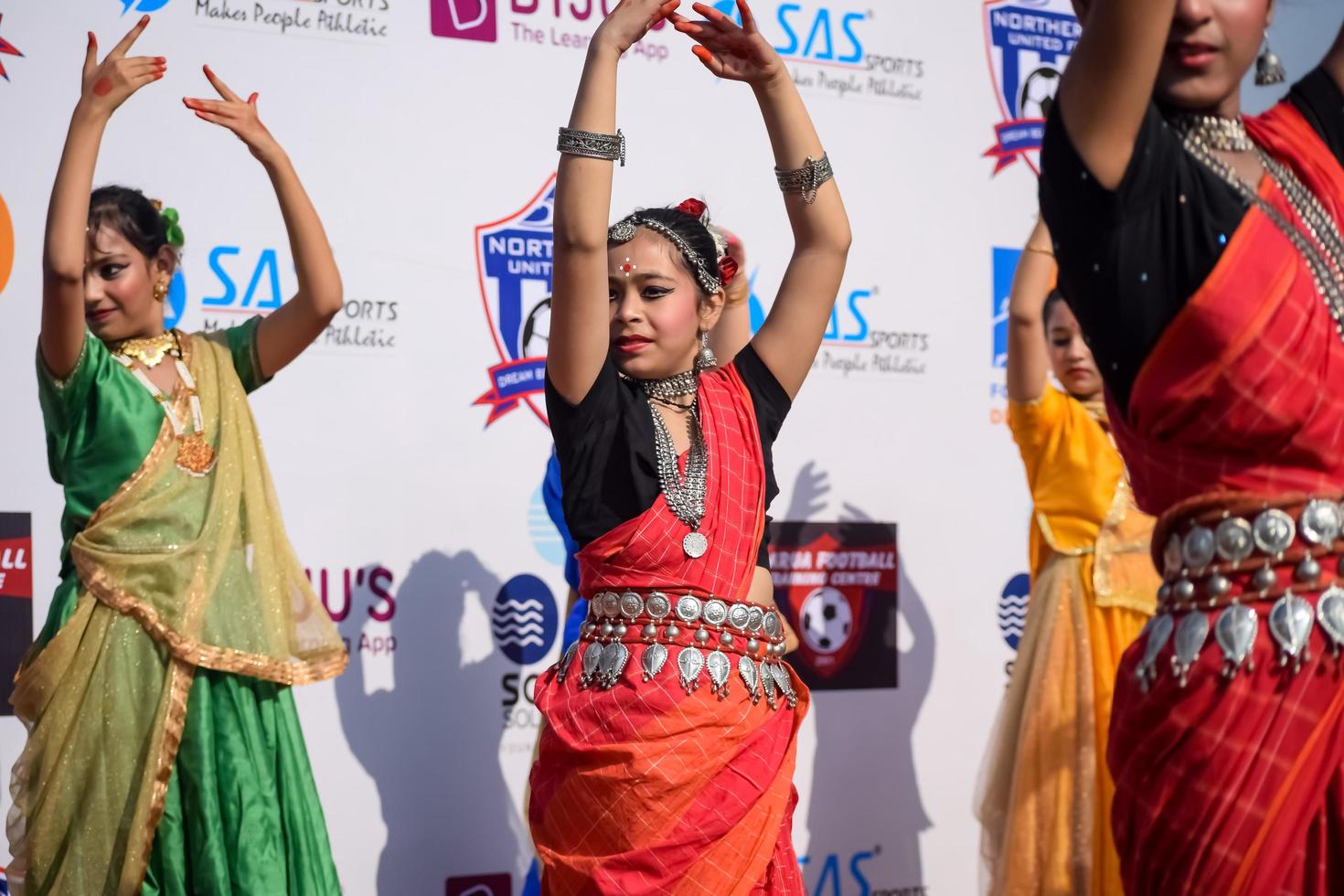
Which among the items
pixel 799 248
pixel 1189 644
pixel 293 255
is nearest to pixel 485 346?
pixel 293 255

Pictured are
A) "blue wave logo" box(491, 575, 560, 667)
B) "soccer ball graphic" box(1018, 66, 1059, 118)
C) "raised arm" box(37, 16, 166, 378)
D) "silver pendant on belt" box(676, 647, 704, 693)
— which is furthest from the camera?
"soccer ball graphic" box(1018, 66, 1059, 118)

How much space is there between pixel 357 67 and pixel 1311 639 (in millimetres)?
2947

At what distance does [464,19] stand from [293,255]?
1092mm

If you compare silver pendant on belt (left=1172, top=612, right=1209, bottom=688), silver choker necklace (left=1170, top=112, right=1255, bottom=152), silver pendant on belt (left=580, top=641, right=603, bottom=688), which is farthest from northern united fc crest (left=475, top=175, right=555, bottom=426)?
silver pendant on belt (left=1172, top=612, right=1209, bottom=688)

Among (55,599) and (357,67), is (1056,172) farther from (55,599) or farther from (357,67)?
(357,67)

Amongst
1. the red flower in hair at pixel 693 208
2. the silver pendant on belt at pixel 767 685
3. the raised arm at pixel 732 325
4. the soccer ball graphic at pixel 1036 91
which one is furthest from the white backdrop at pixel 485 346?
the silver pendant on belt at pixel 767 685

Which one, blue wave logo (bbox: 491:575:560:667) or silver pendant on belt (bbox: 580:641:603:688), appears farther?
blue wave logo (bbox: 491:575:560:667)

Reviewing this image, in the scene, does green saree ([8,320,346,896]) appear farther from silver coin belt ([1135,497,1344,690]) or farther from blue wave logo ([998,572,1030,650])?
blue wave logo ([998,572,1030,650])

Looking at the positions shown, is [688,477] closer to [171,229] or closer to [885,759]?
[171,229]

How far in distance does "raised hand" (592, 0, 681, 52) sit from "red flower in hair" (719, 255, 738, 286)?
604 mm

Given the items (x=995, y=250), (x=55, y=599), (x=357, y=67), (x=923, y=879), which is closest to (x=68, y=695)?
(x=55, y=599)

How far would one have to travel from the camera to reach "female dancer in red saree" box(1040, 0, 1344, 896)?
115 centimetres

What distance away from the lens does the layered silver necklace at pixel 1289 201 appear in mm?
1230

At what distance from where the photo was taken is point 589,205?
2076mm
